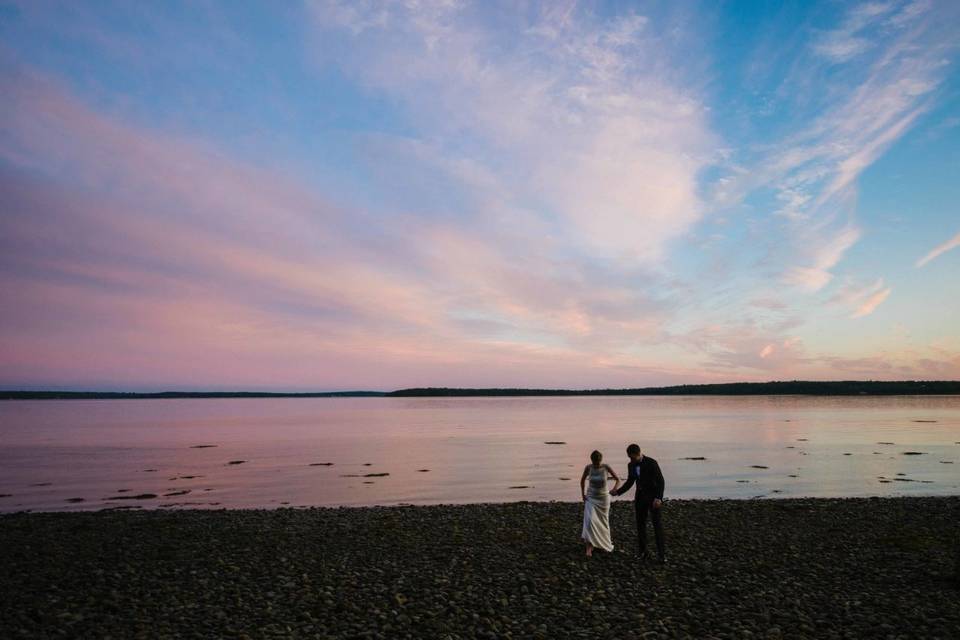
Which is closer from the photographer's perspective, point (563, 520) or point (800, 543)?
point (800, 543)

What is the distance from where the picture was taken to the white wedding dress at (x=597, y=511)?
16.0m

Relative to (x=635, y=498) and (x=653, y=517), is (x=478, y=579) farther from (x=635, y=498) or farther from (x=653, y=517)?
(x=653, y=517)

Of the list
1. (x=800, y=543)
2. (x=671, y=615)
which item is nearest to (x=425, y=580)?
(x=671, y=615)

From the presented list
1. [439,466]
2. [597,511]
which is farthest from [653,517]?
[439,466]

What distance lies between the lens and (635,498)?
15328 mm

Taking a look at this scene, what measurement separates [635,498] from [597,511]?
1206 mm

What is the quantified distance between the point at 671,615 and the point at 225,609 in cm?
847

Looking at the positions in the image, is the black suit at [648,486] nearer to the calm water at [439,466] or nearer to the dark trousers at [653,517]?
the dark trousers at [653,517]

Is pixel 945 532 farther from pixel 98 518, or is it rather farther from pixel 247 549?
pixel 98 518

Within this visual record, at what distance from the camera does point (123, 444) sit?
6706 centimetres

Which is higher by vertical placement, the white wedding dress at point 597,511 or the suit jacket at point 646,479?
the suit jacket at point 646,479

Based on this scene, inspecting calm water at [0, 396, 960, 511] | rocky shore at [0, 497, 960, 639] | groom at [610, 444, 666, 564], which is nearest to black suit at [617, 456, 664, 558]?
groom at [610, 444, 666, 564]

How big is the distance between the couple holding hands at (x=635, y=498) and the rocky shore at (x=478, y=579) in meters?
0.50

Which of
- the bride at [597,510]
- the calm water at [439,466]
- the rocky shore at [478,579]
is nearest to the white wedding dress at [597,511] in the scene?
the bride at [597,510]
